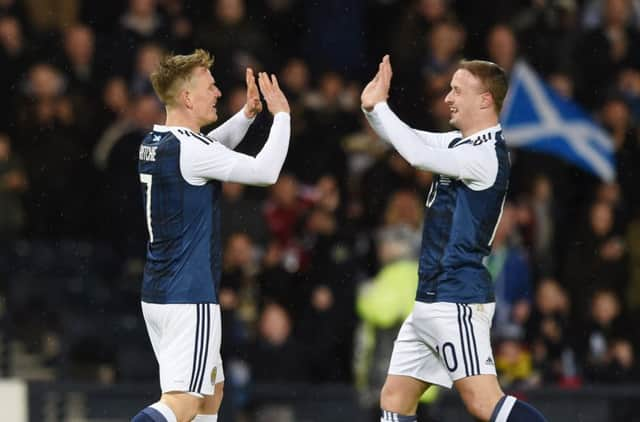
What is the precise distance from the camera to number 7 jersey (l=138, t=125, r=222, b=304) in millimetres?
7707

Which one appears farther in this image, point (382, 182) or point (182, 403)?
point (382, 182)

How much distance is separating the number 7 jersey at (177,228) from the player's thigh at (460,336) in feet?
3.40

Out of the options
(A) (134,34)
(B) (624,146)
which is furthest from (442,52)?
(A) (134,34)

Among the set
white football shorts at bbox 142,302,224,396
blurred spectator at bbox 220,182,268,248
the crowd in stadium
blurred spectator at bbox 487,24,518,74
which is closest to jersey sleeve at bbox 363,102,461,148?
white football shorts at bbox 142,302,224,396

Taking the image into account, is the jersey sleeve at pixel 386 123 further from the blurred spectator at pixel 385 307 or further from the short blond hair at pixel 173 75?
the blurred spectator at pixel 385 307

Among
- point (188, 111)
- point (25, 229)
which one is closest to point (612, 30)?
point (25, 229)

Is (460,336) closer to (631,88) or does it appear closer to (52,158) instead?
(52,158)

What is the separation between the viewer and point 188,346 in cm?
762

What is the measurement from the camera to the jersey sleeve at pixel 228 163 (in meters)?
7.65

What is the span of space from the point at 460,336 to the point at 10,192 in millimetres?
5432

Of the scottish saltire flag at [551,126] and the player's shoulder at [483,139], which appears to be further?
the scottish saltire flag at [551,126]

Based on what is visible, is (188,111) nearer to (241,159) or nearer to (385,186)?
(241,159)

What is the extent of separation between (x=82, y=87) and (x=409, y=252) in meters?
3.19

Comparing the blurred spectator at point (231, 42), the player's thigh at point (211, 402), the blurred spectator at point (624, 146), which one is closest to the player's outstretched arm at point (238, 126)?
the player's thigh at point (211, 402)
